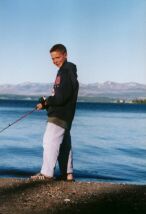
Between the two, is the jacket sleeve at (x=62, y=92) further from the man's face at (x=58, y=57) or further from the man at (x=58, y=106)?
the man's face at (x=58, y=57)

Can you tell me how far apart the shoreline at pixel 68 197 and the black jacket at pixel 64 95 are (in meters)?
1.05

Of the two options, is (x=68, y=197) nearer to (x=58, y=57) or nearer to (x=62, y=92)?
(x=62, y=92)

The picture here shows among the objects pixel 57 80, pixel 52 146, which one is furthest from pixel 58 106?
pixel 52 146

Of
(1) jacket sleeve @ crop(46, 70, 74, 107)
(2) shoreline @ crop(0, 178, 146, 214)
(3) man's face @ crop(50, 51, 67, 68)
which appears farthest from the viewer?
(3) man's face @ crop(50, 51, 67, 68)

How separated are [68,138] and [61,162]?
42 cm

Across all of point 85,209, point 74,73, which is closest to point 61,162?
point 74,73

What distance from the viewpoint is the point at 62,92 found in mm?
7160

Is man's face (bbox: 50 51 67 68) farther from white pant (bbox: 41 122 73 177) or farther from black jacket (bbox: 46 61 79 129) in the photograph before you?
white pant (bbox: 41 122 73 177)

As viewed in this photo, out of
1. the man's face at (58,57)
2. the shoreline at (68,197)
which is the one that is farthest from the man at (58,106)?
the shoreline at (68,197)

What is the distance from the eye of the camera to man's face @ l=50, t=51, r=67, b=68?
728 centimetres

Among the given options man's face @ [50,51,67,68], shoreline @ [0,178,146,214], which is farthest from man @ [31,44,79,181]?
shoreline @ [0,178,146,214]

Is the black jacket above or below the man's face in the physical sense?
below

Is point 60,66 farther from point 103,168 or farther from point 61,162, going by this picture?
point 103,168

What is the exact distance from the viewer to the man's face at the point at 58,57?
287 inches
